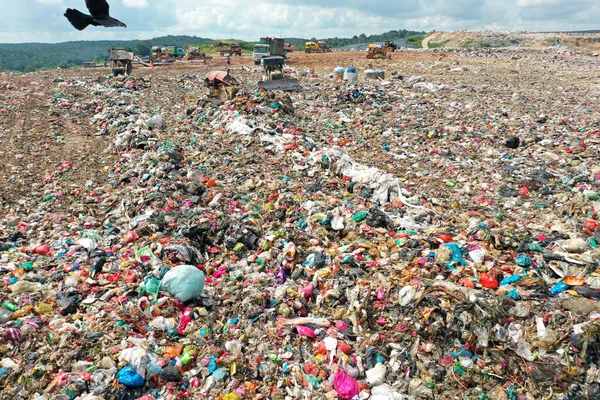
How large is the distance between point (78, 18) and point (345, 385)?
11.6 feet

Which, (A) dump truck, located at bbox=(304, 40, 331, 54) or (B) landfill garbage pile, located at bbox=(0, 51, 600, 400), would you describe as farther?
(A) dump truck, located at bbox=(304, 40, 331, 54)

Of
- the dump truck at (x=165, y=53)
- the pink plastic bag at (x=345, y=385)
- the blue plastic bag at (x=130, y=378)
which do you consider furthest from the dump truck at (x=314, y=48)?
the blue plastic bag at (x=130, y=378)

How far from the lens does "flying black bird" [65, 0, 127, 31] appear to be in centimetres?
276

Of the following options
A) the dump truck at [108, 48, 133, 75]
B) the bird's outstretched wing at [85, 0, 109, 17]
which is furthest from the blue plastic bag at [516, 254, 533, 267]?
the dump truck at [108, 48, 133, 75]

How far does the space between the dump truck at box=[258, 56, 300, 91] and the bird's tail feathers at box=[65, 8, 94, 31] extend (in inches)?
449

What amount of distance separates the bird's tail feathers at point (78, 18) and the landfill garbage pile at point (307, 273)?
232 centimetres

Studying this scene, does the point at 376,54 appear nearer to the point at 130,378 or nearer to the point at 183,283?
the point at 183,283

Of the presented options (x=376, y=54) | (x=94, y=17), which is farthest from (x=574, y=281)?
(x=376, y=54)

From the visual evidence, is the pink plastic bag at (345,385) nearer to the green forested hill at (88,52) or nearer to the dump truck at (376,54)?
the dump truck at (376,54)

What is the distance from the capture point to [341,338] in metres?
3.16

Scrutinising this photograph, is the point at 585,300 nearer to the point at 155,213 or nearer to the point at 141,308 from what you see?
the point at 141,308

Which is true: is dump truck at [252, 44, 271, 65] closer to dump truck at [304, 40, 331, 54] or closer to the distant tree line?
dump truck at [304, 40, 331, 54]

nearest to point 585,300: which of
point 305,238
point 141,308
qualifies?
point 305,238

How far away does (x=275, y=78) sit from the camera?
14219 mm
